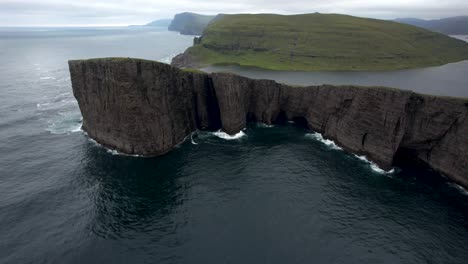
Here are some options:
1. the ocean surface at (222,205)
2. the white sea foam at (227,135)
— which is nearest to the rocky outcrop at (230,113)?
the white sea foam at (227,135)

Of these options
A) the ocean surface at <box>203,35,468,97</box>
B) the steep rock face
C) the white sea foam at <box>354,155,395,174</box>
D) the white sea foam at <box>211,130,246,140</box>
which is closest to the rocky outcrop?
the steep rock face

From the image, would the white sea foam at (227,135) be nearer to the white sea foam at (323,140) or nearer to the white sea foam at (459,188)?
the white sea foam at (323,140)

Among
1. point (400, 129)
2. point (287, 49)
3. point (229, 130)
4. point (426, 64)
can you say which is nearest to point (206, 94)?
point (229, 130)

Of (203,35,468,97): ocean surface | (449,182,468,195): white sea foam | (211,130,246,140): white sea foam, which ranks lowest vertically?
(449,182,468,195): white sea foam

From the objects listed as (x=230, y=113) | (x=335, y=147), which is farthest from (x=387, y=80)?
(x=230, y=113)

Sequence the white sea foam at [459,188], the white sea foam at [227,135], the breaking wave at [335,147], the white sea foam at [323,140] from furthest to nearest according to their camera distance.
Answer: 1. the white sea foam at [227,135]
2. the white sea foam at [323,140]
3. the breaking wave at [335,147]
4. the white sea foam at [459,188]

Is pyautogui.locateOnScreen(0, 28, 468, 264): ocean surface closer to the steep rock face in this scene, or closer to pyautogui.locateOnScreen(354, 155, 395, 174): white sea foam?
pyautogui.locateOnScreen(354, 155, 395, 174): white sea foam
